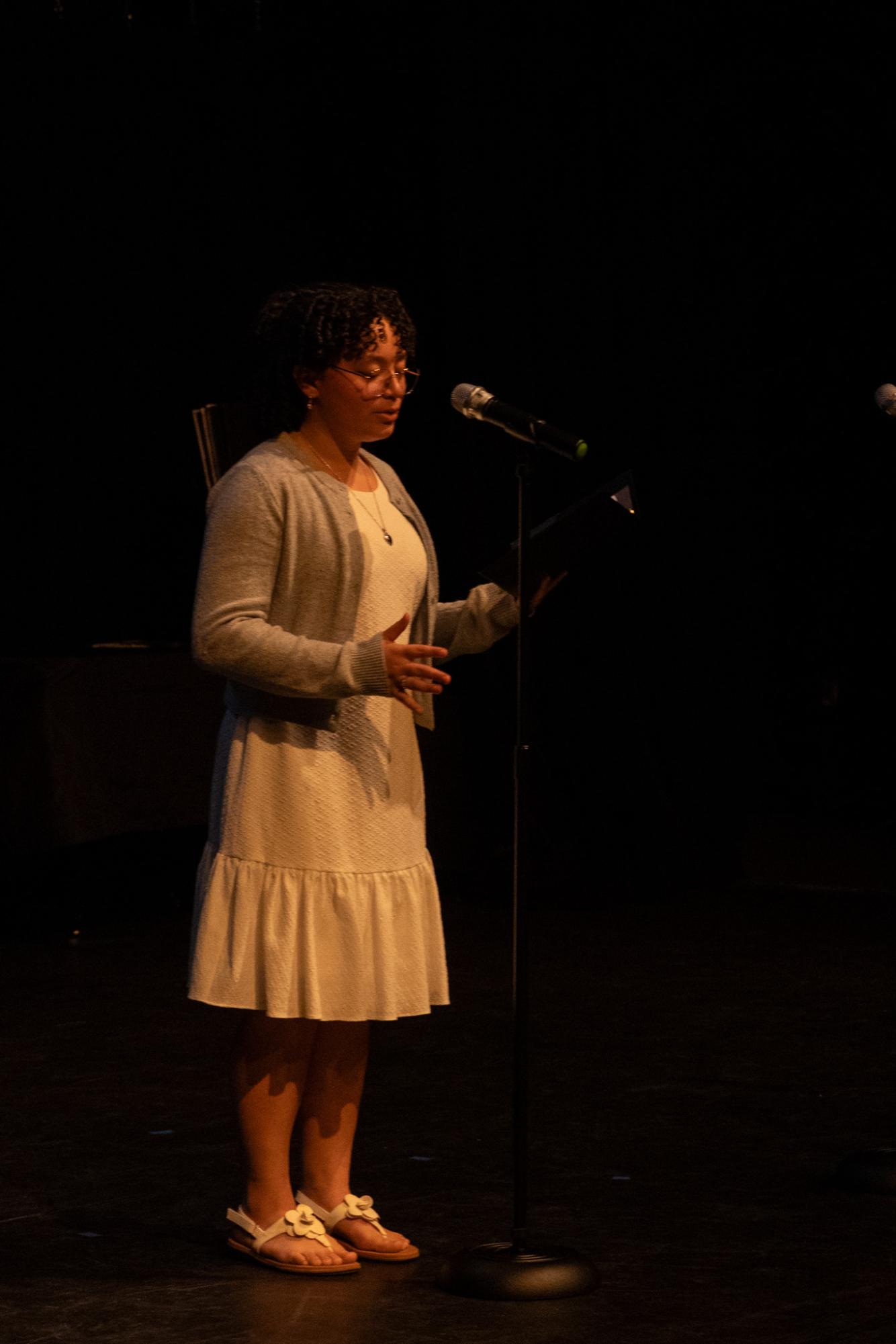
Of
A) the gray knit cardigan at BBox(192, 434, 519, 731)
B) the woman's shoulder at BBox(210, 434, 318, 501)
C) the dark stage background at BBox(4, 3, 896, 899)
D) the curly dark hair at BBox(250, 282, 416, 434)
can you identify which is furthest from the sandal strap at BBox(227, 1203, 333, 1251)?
the dark stage background at BBox(4, 3, 896, 899)

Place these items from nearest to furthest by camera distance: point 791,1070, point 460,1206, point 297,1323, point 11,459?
point 297,1323
point 460,1206
point 791,1070
point 11,459

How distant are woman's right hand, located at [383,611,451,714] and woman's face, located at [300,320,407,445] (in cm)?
34

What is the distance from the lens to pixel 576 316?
744 cm

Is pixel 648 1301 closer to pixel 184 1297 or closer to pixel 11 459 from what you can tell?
pixel 184 1297

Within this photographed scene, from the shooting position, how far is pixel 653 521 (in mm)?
7465

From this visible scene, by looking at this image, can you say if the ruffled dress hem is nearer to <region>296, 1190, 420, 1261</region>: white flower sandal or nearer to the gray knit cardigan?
the gray knit cardigan

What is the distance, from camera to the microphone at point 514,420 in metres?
2.89

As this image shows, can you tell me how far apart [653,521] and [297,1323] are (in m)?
4.87

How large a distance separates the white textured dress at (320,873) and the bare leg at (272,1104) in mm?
92

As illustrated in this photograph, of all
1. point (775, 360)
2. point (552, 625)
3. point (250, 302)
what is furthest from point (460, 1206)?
point (250, 302)

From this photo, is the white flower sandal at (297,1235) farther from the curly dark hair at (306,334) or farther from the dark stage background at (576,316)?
the dark stage background at (576,316)

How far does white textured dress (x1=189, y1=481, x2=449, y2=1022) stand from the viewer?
9.90ft

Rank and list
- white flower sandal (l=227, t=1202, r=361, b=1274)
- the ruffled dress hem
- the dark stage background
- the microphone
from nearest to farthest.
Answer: the microphone < the ruffled dress hem < white flower sandal (l=227, t=1202, r=361, b=1274) < the dark stage background

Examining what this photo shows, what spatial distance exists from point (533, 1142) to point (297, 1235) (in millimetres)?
947
